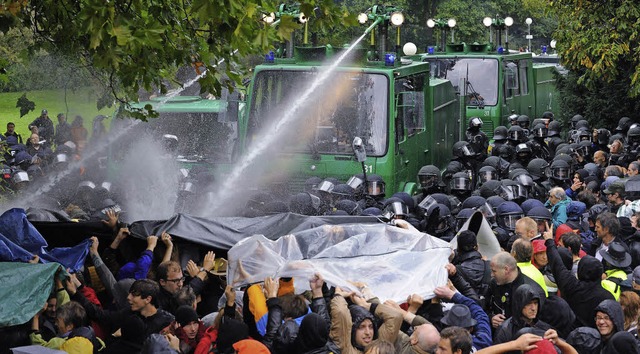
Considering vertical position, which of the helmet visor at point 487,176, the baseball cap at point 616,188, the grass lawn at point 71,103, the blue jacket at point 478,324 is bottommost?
the blue jacket at point 478,324

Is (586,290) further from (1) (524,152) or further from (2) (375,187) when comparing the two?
(1) (524,152)

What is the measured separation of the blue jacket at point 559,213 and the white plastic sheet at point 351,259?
3220 millimetres

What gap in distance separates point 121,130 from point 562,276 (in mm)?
9701

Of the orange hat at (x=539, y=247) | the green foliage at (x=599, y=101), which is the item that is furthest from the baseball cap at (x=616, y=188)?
the green foliage at (x=599, y=101)

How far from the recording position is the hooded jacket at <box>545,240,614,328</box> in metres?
8.91

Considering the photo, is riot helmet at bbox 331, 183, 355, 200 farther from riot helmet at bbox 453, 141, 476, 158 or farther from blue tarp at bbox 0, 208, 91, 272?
blue tarp at bbox 0, 208, 91, 272

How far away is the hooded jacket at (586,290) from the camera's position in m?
8.91

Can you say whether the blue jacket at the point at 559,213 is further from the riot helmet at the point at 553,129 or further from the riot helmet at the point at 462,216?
the riot helmet at the point at 553,129

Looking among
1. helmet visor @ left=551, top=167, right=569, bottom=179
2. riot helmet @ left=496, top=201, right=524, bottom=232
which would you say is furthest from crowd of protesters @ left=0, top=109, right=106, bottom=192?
helmet visor @ left=551, top=167, right=569, bottom=179

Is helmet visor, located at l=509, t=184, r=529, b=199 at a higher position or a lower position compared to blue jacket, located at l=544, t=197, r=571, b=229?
higher

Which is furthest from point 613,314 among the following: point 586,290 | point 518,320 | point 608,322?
point 586,290

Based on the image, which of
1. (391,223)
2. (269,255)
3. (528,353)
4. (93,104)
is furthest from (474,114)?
(528,353)

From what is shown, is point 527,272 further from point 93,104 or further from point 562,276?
point 93,104

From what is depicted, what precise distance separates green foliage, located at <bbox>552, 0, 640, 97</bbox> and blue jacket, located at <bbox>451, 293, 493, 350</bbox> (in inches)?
338
